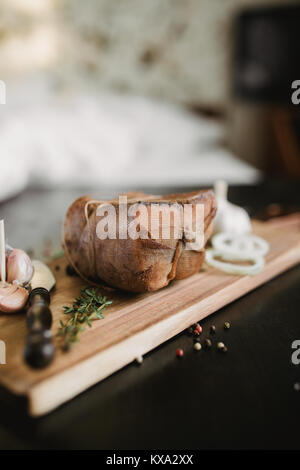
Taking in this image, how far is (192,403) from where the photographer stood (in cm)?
Result: 71

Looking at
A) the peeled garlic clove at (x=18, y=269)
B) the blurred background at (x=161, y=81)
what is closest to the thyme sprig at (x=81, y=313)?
the peeled garlic clove at (x=18, y=269)

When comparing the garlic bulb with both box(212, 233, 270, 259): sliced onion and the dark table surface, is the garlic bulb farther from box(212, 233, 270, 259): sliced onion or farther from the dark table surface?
the dark table surface

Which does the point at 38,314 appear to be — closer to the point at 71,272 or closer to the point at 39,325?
the point at 39,325

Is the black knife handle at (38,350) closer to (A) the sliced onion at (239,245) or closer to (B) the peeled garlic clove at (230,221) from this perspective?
(A) the sliced onion at (239,245)

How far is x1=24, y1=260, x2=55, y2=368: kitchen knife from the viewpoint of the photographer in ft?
2.36

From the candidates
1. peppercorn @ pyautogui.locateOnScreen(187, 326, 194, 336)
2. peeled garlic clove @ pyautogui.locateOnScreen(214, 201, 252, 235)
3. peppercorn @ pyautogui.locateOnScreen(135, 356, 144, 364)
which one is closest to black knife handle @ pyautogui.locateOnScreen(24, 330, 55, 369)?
peppercorn @ pyautogui.locateOnScreen(135, 356, 144, 364)

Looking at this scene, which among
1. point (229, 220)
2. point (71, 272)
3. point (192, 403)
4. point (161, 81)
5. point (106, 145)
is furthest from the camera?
point (161, 81)

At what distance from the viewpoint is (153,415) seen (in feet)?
2.24

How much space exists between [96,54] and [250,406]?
3253 mm

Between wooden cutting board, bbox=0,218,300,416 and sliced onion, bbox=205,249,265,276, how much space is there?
0.06 ft

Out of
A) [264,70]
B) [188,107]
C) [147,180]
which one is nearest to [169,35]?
[188,107]

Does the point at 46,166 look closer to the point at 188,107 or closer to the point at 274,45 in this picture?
the point at 188,107

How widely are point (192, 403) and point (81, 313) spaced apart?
1.03 ft

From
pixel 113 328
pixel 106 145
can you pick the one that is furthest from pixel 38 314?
pixel 106 145
